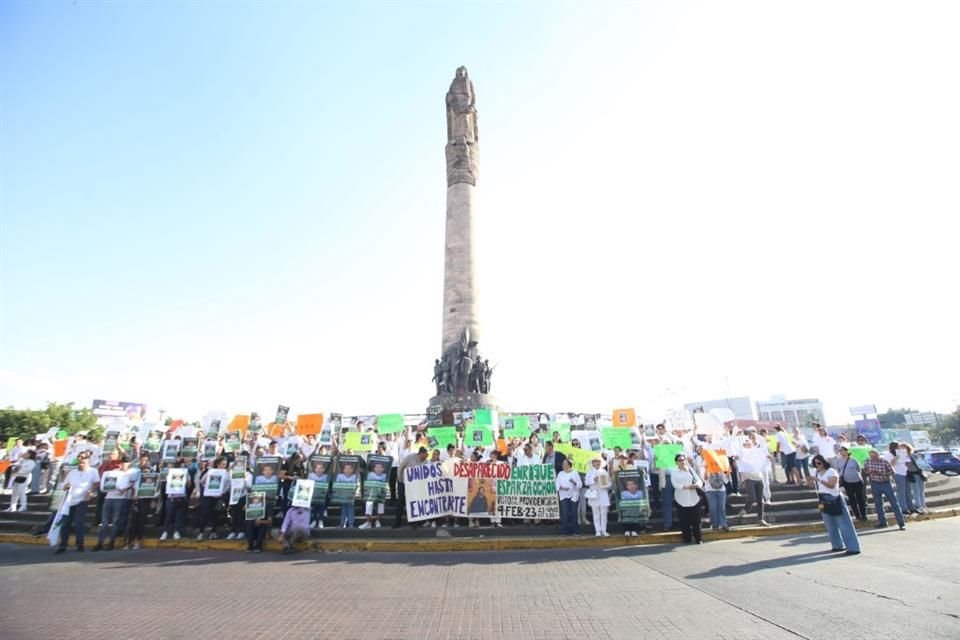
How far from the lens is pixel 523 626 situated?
496 centimetres

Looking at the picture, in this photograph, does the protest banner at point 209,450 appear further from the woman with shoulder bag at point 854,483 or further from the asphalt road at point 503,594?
the woman with shoulder bag at point 854,483

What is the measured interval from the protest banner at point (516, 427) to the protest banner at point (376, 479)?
285 inches

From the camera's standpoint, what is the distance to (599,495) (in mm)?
9719

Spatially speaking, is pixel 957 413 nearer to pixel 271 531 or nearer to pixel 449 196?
pixel 449 196

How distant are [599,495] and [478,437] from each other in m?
5.56

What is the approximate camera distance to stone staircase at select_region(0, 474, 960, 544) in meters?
10.0

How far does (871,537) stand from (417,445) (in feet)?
31.5

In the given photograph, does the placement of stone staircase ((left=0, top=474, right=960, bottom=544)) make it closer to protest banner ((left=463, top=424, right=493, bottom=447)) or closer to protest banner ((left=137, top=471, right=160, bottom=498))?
protest banner ((left=137, top=471, right=160, bottom=498))

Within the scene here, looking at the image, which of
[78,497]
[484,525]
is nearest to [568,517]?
[484,525]

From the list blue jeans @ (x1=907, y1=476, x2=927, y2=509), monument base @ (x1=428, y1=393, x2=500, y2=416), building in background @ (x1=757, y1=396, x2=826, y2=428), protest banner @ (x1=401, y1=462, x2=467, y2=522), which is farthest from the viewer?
building in background @ (x1=757, y1=396, x2=826, y2=428)

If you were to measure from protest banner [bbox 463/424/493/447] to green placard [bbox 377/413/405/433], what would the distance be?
9.01ft

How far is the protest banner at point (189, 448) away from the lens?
42.4 feet

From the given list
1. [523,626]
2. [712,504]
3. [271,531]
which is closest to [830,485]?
[712,504]

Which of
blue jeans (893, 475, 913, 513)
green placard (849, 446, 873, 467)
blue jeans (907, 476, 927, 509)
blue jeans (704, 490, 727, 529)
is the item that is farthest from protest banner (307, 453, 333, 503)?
blue jeans (907, 476, 927, 509)
